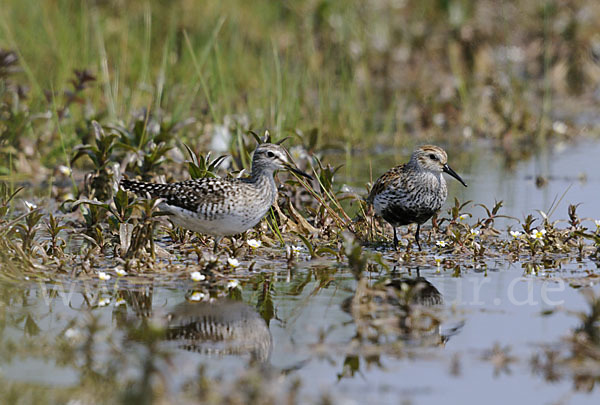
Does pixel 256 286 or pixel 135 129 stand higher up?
pixel 135 129

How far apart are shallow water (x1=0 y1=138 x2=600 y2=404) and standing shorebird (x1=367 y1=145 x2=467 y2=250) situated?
853mm

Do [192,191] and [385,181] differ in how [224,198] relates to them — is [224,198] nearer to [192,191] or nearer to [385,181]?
[192,191]

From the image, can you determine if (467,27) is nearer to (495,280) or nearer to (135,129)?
(135,129)

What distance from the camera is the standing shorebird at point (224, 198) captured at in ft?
25.4

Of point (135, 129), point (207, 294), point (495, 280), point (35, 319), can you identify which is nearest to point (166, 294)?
point (207, 294)

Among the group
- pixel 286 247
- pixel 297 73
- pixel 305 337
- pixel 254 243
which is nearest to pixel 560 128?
pixel 297 73

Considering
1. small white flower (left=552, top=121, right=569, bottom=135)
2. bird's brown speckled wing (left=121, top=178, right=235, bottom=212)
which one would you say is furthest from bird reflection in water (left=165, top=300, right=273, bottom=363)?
small white flower (left=552, top=121, right=569, bottom=135)

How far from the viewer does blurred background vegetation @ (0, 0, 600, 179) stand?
37.7 ft

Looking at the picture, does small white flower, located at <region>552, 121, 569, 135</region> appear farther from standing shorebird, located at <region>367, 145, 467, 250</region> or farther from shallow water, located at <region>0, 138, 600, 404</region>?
shallow water, located at <region>0, 138, 600, 404</region>

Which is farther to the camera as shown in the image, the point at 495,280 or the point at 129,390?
the point at 495,280

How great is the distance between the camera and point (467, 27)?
1830 cm

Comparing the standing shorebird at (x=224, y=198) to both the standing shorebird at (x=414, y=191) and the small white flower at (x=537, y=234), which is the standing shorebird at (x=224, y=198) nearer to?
the standing shorebird at (x=414, y=191)

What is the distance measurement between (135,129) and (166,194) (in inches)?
89.6

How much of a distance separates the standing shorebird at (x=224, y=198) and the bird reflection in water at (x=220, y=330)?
108cm
